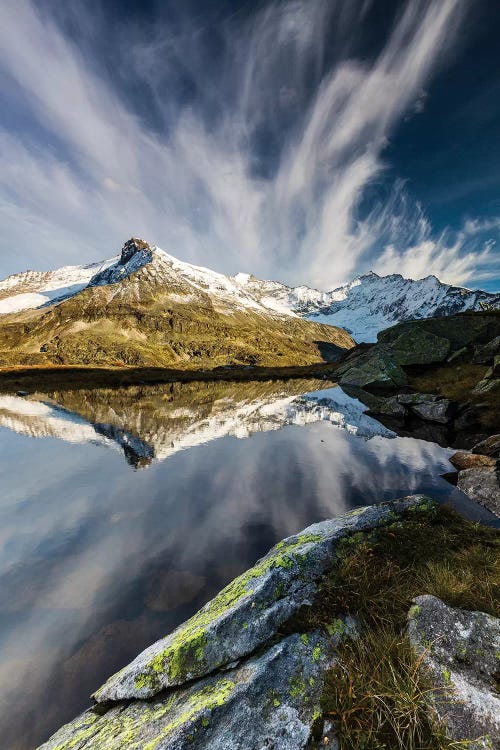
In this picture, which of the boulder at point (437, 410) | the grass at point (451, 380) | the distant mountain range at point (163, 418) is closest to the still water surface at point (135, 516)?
the distant mountain range at point (163, 418)

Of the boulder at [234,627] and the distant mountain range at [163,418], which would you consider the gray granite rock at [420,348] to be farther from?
the boulder at [234,627]

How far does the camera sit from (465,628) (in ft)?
14.0

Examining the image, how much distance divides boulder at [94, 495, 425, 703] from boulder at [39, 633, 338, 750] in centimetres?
18

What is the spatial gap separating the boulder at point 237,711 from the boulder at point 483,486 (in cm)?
1293

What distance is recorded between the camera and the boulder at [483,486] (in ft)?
44.5

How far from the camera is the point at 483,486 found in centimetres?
1463

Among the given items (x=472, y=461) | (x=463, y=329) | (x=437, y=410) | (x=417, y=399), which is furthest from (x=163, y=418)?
(x=463, y=329)

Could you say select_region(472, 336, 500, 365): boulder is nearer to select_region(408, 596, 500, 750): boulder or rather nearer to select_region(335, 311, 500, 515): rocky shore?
select_region(335, 311, 500, 515): rocky shore

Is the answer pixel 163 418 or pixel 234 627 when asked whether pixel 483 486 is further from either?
pixel 163 418

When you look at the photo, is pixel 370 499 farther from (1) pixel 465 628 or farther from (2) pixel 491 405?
(2) pixel 491 405

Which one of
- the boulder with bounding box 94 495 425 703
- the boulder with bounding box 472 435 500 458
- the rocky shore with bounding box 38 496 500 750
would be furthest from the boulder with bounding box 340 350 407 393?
the boulder with bounding box 94 495 425 703

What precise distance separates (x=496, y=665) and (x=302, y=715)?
2.48 m

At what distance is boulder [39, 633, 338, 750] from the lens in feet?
11.4

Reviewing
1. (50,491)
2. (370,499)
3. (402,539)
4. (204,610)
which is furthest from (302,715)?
(50,491)
